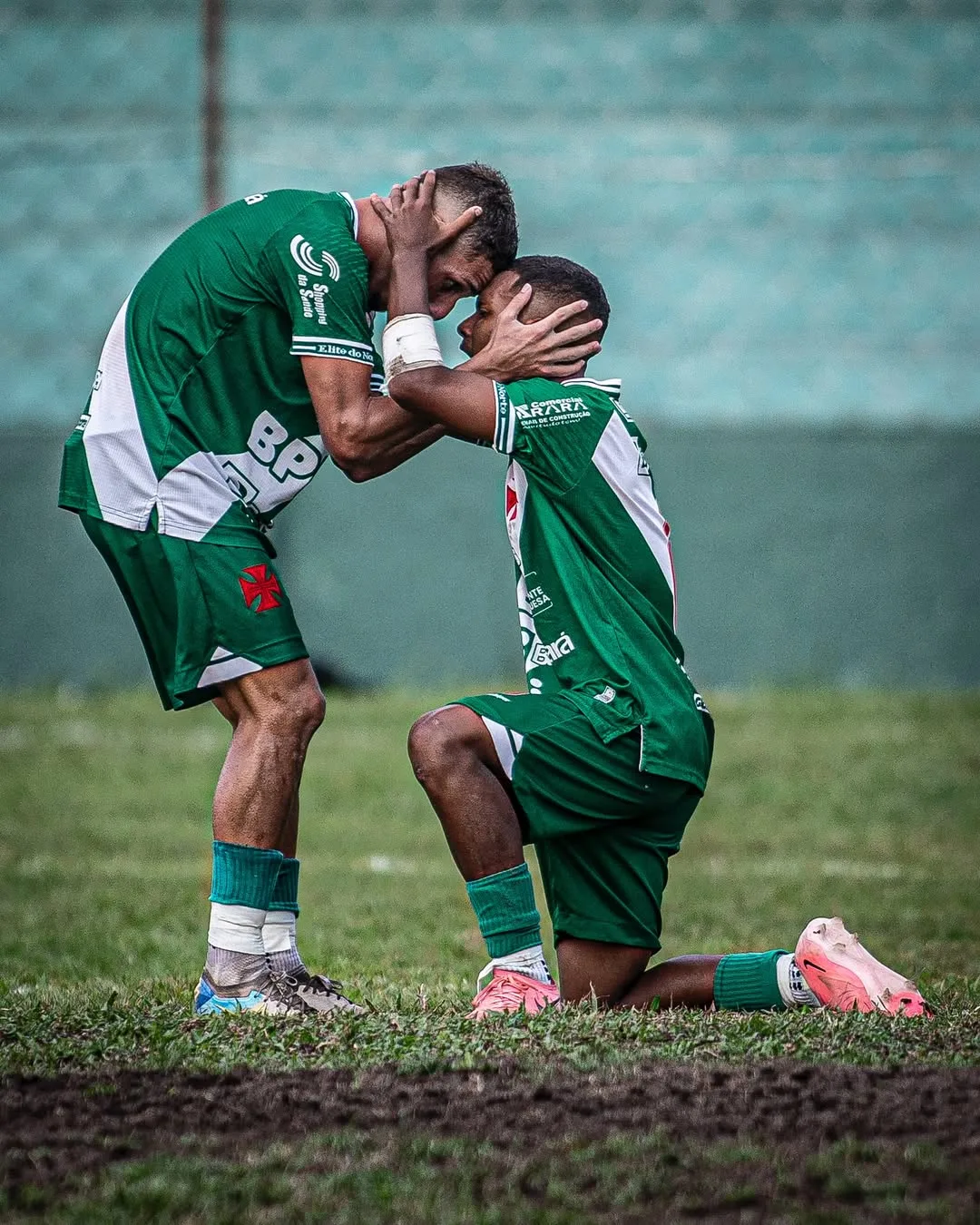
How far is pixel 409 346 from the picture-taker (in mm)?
4699

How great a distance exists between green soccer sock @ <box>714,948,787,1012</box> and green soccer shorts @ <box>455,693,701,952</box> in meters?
0.21

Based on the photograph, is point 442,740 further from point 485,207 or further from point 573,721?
point 485,207

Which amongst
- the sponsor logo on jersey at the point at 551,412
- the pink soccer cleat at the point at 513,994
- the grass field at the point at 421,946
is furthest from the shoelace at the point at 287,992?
the sponsor logo on jersey at the point at 551,412

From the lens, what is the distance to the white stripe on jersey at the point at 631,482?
15.6ft

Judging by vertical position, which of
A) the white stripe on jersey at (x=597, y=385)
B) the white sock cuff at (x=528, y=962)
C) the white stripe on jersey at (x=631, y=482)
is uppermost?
the white stripe on jersey at (x=597, y=385)

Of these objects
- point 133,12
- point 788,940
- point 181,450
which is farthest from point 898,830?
point 133,12

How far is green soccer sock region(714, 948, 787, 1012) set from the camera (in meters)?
4.88

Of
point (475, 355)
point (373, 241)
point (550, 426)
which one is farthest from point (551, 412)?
point (373, 241)

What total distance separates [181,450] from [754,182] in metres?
10.8

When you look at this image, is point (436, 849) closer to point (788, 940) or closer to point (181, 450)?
point (788, 940)

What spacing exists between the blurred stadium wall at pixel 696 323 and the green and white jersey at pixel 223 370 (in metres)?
9.53

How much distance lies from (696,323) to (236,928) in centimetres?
1067

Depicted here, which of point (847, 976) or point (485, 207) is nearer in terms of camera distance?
point (847, 976)

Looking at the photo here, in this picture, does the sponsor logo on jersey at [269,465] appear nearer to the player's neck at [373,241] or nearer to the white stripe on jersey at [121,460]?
the white stripe on jersey at [121,460]
